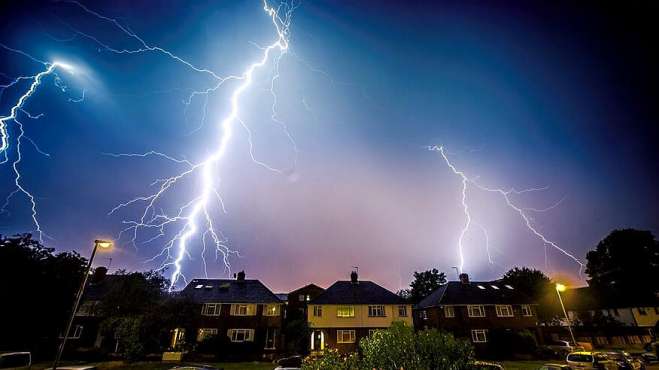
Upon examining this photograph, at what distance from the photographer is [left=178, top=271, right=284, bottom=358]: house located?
32594mm

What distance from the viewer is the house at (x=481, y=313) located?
33406 mm

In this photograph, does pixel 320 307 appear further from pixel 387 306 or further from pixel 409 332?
pixel 409 332

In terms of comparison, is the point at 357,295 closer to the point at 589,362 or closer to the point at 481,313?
the point at 481,313

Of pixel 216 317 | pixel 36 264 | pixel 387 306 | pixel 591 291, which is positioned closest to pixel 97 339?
pixel 216 317

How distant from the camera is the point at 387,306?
35.2 meters

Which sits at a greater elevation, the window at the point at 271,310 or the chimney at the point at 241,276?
the chimney at the point at 241,276

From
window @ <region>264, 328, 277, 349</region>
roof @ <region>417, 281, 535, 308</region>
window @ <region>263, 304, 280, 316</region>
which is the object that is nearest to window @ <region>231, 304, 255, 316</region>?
window @ <region>263, 304, 280, 316</region>

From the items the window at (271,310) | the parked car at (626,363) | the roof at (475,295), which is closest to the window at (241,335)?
the window at (271,310)

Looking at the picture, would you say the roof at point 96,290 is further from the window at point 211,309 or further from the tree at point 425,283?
the tree at point 425,283

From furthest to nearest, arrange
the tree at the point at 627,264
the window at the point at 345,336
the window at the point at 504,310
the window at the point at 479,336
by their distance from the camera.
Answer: the tree at the point at 627,264, the window at the point at 504,310, the window at the point at 345,336, the window at the point at 479,336

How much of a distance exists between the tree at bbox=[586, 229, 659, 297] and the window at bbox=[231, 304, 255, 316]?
195 ft

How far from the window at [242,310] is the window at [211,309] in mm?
1664

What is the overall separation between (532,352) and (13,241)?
47796 millimetres

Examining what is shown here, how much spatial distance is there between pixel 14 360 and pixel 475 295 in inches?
1624
